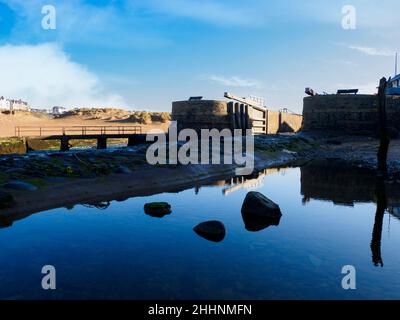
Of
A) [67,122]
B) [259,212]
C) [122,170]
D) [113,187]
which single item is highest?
[67,122]

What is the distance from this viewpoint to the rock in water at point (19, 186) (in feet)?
45.4

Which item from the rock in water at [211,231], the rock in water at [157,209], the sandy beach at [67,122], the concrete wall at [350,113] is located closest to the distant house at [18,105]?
the sandy beach at [67,122]

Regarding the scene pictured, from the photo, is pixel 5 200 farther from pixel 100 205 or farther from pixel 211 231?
pixel 211 231

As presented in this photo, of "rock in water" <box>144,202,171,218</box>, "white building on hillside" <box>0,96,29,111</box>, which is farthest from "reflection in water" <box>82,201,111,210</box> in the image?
"white building on hillside" <box>0,96,29,111</box>

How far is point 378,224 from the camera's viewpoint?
39.4 feet

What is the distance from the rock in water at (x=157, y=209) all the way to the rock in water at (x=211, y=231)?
2216 mm

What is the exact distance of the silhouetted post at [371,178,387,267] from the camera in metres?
9.07

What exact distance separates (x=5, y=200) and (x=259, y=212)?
8.32 m

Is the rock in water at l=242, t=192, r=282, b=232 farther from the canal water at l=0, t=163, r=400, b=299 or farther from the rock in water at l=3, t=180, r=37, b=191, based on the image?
the rock in water at l=3, t=180, r=37, b=191

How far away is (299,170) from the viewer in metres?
26.0

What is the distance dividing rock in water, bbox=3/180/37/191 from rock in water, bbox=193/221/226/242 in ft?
22.5

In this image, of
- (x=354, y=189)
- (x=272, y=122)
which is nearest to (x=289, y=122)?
(x=272, y=122)

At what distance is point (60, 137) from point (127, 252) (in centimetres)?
2390
